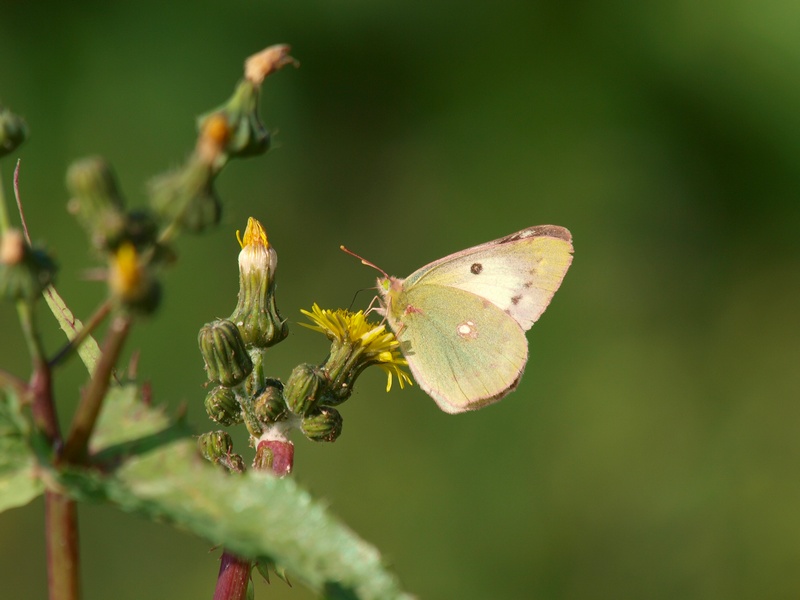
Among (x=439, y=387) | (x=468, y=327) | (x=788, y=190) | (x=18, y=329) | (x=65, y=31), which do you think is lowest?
(x=439, y=387)

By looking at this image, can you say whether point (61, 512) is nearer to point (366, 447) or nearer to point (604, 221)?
point (366, 447)

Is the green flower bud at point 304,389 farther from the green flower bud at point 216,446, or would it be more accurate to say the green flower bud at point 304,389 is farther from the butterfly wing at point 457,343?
the butterfly wing at point 457,343

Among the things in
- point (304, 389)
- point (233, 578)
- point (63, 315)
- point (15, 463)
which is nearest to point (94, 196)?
point (15, 463)

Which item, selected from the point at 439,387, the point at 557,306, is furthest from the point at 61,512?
the point at 557,306

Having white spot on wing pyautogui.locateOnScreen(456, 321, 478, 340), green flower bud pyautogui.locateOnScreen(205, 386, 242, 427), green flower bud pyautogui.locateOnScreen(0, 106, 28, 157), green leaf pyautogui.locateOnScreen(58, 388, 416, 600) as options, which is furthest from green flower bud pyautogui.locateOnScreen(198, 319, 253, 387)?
white spot on wing pyautogui.locateOnScreen(456, 321, 478, 340)

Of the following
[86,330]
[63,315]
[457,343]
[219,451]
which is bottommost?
[86,330]

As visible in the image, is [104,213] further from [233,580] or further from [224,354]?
[224,354]

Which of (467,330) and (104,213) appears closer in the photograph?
(104,213)

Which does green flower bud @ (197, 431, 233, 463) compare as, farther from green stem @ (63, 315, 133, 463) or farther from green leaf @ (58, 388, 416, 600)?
green stem @ (63, 315, 133, 463)

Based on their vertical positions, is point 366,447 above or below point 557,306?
below
